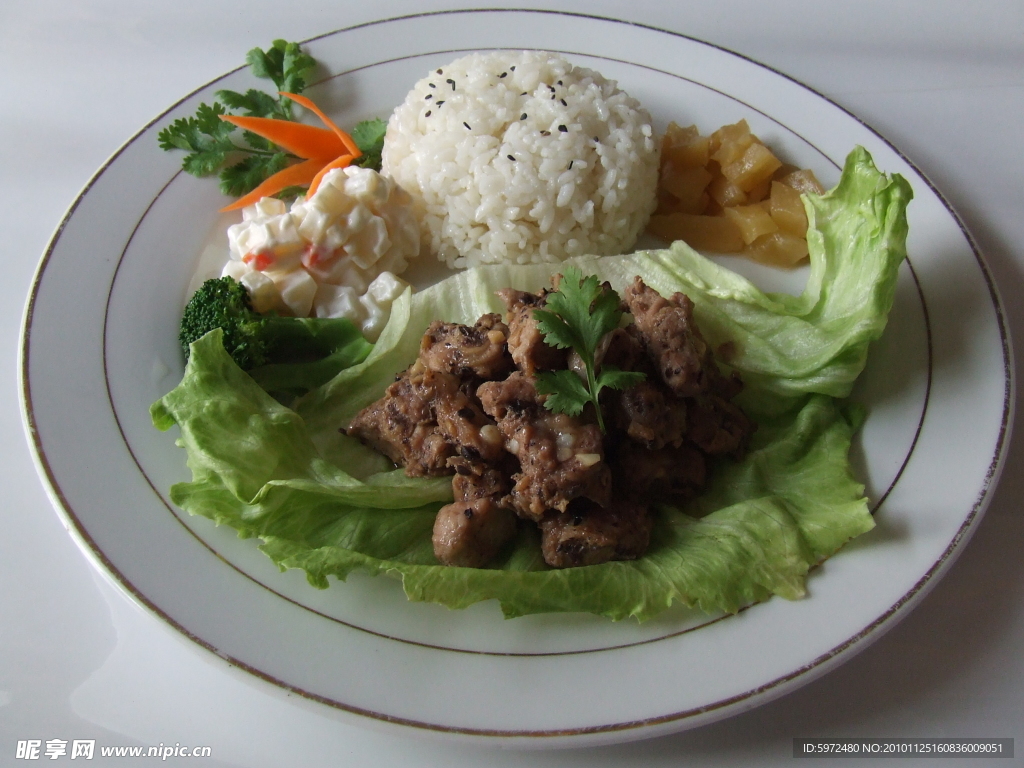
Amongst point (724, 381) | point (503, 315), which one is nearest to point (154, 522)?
point (503, 315)

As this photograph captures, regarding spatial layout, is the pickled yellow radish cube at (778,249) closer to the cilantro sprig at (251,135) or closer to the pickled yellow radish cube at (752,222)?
the pickled yellow radish cube at (752,222)

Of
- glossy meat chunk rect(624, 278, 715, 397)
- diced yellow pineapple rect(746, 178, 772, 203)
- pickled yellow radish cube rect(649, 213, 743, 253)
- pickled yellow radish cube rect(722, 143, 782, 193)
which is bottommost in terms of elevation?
Answer: glossy meat chunk rect(624, 278, 715, 397)

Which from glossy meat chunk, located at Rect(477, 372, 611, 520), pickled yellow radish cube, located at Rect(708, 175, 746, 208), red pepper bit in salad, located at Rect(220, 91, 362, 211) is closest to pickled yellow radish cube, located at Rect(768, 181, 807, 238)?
pickled yellow radish cube, located at Rect(708, 175, 746, 208)

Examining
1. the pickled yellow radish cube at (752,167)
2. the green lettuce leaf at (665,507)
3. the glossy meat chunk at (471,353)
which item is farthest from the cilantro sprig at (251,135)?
the pickled yellow radish cube at (752,167)

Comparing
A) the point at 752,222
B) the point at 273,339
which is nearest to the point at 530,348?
the point at 273,339

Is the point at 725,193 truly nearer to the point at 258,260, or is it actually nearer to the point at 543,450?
the point at 543,450

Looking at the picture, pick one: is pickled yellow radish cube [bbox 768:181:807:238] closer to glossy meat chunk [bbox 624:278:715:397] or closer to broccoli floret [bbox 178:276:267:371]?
glossy meat chunk [bbox 624:278:715:397]
